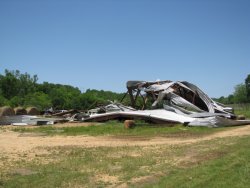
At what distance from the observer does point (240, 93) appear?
10456 cm

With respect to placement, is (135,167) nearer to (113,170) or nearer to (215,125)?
(113,170)

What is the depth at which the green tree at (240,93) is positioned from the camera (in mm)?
102875

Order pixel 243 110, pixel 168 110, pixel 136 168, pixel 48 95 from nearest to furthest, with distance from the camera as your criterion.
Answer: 1. pixel 136 168
2. pixel 168 110
3. pixel 243 110
4. pixel 48 95

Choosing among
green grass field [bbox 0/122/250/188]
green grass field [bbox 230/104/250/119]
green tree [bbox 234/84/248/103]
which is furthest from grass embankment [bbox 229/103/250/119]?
green tree [bbox 234/84/248/103]

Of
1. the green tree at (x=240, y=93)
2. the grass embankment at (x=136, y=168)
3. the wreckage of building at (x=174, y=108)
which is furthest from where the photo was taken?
the green tree at (x=240, y=93)

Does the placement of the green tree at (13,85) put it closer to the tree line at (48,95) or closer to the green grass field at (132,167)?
the tree line at (48,95)

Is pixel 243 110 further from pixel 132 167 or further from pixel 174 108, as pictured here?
pixel 132 167

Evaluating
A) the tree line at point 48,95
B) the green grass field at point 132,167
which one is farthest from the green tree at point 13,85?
the green grass field at point 132,167

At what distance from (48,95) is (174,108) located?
55.9 meters

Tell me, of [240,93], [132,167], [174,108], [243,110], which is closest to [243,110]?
[243,110]

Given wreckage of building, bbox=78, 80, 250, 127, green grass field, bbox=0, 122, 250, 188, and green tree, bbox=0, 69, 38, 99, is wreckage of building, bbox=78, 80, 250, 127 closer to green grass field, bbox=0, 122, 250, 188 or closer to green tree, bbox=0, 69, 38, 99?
green grass field, bbox=0, 122, 250, 188

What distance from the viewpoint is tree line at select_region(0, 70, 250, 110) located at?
6062 cm

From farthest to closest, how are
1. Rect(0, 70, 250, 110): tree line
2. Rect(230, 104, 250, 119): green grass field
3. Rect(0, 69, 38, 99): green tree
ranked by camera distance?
Rect(0, 69, 38, 99): green tree, Rect(0, 70, 250, 110): tree line, Rect(230, 104, 250, 119): green grass field

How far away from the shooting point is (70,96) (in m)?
68.8
